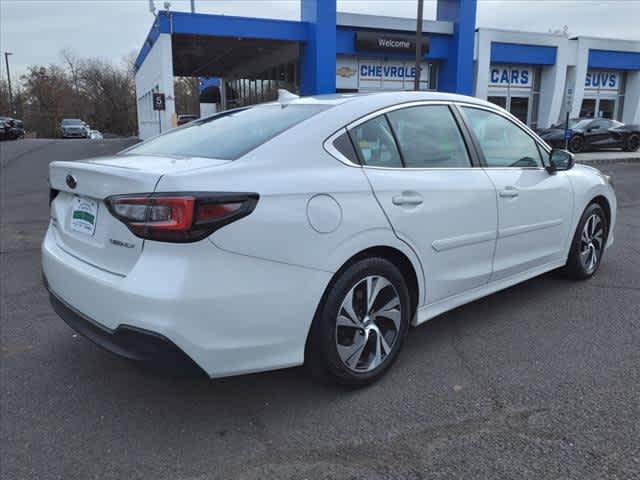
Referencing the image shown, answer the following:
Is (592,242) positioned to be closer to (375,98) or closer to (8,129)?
(375,98)

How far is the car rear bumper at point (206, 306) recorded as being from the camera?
7.30ft

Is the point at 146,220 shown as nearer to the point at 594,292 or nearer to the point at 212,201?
the point at 212,201

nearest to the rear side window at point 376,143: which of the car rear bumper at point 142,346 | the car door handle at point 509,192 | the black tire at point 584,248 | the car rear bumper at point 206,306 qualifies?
the car rear bumper at point 206,306

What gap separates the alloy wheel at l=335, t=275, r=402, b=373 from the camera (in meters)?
2.78

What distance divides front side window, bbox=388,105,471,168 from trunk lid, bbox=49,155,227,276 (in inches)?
45.7

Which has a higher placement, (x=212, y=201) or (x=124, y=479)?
(x=212, y=201)

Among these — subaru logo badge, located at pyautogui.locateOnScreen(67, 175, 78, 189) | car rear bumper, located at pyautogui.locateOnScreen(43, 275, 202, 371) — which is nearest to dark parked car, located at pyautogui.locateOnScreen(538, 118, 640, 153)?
subaru logo badge, located at pyautogui.locateOnScreen(67, 175, 78, 189)

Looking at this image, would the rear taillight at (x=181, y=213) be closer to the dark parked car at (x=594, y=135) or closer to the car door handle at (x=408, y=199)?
the car door handle at (x=408, y=199)

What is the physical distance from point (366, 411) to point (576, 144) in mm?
21603

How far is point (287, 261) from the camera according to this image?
2430 millimetres

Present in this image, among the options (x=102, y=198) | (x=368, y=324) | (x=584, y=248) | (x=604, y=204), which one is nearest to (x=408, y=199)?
(x=368, y=324)

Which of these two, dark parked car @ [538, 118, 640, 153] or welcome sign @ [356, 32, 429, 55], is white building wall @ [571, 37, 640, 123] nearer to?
dark parked car @ [538, 118, 640, 153]

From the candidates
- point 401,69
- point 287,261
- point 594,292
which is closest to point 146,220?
point 287,261

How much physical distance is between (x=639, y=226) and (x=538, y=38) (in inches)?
854
